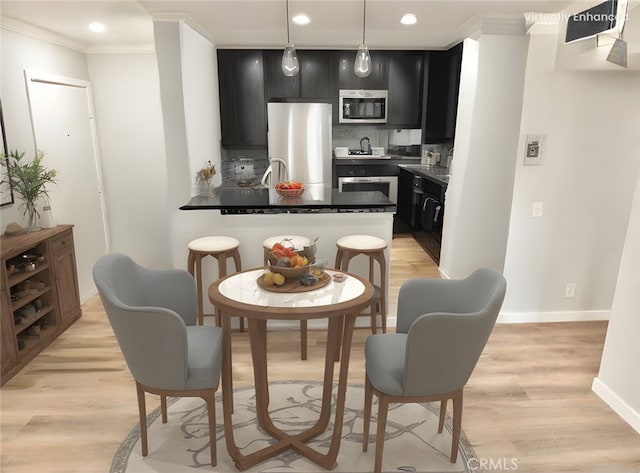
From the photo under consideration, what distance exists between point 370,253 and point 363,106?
3.04 m

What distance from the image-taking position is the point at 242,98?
17.2 ft

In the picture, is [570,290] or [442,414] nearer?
[442,414]

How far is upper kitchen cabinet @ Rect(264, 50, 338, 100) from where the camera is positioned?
5.22 metres

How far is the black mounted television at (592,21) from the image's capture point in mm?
2553

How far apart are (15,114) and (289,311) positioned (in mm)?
2927

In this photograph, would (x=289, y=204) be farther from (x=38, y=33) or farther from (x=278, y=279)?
(x=38, y=33)

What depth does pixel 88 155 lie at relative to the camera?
439 cm

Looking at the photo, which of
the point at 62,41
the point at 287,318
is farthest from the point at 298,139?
the point at 287,318

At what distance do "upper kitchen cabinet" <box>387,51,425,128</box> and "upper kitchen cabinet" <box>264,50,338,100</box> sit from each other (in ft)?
2.45

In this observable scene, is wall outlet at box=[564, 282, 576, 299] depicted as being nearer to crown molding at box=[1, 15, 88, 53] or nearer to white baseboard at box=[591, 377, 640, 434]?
white baseboard at box=[591, 377, 640, 434]

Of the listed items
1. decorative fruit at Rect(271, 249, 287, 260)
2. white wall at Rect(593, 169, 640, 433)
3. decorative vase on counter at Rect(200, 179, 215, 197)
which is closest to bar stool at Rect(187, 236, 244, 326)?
decorative vase on counter at Rect(200, 179, 215, 197)

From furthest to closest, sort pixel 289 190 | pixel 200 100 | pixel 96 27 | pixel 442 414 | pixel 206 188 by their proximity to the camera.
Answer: pixel 200 100 < pixel 206 188 < pixel 96 27 < pixel 289 190 < pixel 442 414

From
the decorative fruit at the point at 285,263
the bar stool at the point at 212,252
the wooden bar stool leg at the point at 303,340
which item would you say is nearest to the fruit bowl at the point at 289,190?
the bar stool at the point at 212,252

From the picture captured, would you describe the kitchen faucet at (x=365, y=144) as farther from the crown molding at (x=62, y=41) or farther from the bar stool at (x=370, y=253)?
the bar stool at (x=370, y=253)
